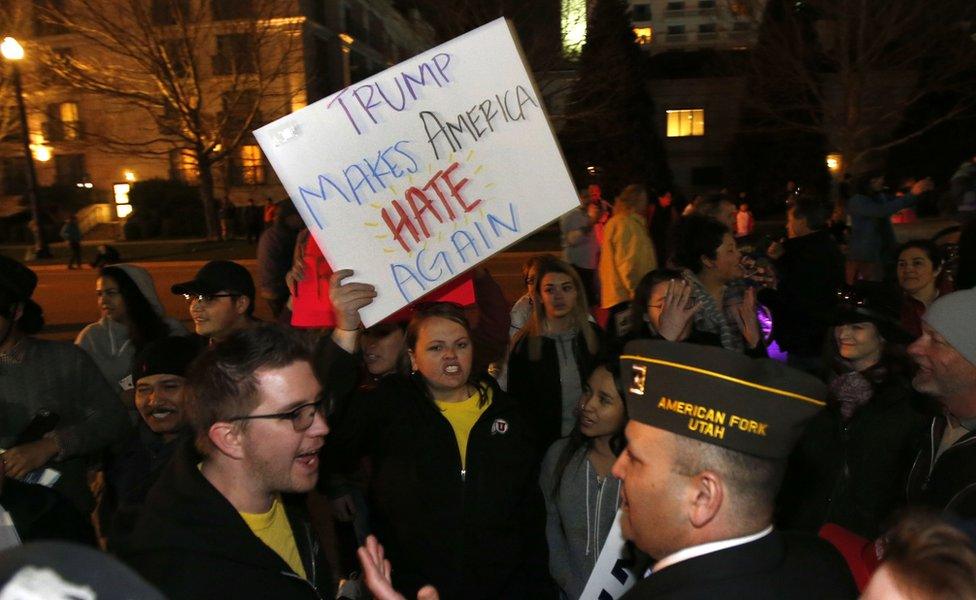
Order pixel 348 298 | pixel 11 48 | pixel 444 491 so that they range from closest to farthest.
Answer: pixel 348 298 < pixel 444 491 < pixel 11 48

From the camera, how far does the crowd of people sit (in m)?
1.86

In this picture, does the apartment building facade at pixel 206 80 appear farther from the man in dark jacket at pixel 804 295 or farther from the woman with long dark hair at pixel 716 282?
the woman with long dark hair at pixel 716 282

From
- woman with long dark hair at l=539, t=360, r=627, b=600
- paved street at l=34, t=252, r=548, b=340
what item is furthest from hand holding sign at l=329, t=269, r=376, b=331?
paved street at l=34, t=252, r=548, b=340

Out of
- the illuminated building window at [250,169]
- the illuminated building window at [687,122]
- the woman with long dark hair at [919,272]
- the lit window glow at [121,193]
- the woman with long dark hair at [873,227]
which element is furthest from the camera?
the illuminated building window at [687,122]

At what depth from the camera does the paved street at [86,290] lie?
1369 centimetres

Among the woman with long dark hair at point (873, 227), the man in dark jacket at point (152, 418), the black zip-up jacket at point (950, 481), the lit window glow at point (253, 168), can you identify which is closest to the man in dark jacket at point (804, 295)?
the black zip-up jacket at point (950, 481)

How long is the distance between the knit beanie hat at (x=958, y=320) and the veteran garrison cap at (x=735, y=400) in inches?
55.8

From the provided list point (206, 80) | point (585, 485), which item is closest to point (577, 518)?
point (585, 485)

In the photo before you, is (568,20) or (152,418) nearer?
(152,418)

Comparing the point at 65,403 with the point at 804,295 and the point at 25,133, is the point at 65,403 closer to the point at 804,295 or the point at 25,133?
the point at 804,295

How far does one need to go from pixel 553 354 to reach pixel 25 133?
25233mm

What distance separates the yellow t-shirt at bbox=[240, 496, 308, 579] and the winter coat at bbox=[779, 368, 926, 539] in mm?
1985

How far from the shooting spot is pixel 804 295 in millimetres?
5477

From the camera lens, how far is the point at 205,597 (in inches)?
79.6
